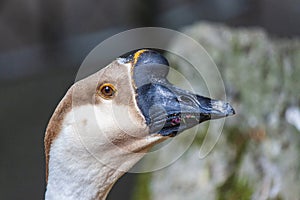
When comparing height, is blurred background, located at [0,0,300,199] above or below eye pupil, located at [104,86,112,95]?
above

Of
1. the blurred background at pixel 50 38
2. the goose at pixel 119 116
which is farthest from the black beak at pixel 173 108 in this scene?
the blurred background at pixel 50 38

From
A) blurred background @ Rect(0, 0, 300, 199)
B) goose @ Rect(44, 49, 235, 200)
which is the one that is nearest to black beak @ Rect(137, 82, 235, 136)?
goose @ Rect(44, 49, 235, 200)

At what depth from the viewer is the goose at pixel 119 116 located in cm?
177

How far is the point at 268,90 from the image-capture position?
3.12 meters

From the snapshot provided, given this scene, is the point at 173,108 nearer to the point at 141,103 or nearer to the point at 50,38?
the point at 141,103

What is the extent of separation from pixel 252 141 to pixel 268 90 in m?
0.26

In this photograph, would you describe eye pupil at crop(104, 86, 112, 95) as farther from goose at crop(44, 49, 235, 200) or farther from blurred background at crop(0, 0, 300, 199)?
blurred background at crop(0, 0, 300, 199)

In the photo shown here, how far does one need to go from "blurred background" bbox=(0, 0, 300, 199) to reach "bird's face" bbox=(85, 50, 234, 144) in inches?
116

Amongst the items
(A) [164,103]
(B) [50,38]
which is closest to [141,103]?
(A) [164,103]

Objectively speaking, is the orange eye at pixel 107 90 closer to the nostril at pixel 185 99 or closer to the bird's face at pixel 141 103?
the bird's face at pixel 141 103

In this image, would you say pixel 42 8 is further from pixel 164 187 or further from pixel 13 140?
pixel 164 187

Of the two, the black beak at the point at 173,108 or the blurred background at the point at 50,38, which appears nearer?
the black beak at the point at 173,108

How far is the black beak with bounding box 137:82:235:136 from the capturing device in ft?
5.75

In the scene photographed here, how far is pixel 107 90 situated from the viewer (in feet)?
5.82
